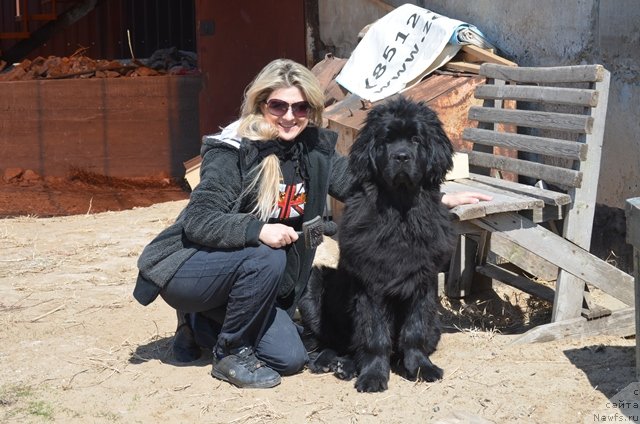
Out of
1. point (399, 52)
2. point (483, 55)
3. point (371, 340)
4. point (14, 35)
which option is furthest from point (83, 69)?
point (371, 340)

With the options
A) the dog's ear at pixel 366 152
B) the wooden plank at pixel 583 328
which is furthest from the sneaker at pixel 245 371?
the wooden plank at pixel 583 328

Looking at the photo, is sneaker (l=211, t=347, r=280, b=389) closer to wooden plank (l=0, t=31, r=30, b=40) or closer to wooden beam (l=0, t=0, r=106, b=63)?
wooden plank (l=0, t=31, r=30, b=40)

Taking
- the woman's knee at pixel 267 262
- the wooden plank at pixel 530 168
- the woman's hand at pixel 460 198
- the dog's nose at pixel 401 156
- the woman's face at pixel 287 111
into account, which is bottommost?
the woman's knee at pixel 267 262

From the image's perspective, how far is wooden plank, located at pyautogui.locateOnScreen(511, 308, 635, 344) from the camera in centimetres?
478

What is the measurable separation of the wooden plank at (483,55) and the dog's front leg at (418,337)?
2543mm

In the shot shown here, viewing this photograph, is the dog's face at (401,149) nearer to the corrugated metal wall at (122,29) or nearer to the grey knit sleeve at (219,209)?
the grey knit sleeve at (219,209)

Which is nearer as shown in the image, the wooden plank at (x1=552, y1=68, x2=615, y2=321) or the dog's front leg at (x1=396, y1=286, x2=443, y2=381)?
the dog's front leg at (x1=396, y1=286, x2=443, y2=381)

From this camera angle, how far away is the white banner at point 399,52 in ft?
21.9

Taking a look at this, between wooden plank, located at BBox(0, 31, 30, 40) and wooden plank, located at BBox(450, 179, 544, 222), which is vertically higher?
wooden plank, located at BBox(0, 31, 30, 40)

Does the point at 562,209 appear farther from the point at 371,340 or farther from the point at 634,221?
the point at 371,340

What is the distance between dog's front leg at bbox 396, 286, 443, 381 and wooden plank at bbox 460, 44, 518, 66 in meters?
2.54

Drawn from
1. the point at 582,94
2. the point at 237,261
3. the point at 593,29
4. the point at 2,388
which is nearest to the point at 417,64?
the point at 593,29

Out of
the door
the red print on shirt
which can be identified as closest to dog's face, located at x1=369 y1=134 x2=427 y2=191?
the red print on shirt

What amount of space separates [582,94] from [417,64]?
2061 mm
